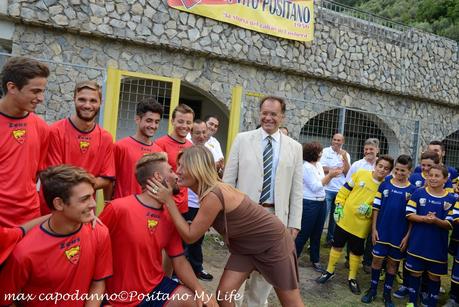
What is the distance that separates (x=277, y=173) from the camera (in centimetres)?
354

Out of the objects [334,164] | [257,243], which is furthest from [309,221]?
[257,243]

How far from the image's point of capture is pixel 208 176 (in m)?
2.77

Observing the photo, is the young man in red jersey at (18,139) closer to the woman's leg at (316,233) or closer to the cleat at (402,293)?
the woman's leg at (316,233)

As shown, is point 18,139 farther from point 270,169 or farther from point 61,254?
point 270,169

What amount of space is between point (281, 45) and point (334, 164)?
160 inches

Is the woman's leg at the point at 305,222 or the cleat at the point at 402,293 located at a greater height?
the woman's leg at the point at 305,222

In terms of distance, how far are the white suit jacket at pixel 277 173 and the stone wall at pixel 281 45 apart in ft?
17.7

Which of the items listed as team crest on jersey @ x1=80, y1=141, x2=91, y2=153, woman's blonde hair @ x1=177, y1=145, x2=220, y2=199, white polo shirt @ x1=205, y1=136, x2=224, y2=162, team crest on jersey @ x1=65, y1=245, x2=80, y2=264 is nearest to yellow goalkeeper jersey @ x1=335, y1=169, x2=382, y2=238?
white polo shirt @ x1=205, y1=136, x2=224, y2=162

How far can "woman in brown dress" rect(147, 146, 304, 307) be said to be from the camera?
272 cm

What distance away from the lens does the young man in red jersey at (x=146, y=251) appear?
105 inches

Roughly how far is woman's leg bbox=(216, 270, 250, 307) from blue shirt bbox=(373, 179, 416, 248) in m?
2.55

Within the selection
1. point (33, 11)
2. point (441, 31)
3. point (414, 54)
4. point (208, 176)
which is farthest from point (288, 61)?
point (441, 31)

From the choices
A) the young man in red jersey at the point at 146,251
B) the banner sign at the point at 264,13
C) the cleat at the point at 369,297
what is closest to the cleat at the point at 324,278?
the cleat at the point at 369,297

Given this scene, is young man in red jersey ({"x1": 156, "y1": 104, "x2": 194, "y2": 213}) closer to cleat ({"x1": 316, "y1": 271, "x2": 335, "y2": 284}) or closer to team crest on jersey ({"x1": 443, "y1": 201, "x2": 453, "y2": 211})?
cleat ({"x1": 316, "y1": 271, "x2": 335, "y2": 284})
